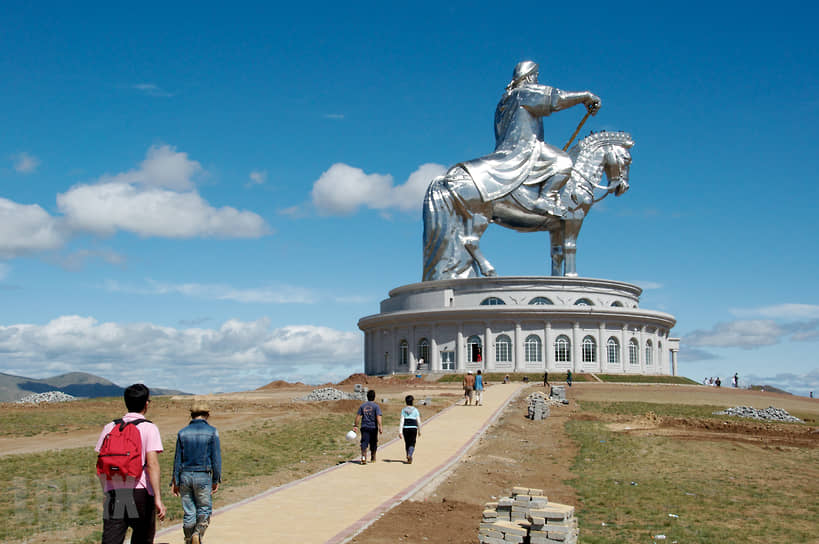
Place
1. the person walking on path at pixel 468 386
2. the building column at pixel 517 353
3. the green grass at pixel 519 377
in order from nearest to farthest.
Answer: the person walking on path at pixel 468 386 → the green grass at pixel 519 377 → the building column at pixel 517 353

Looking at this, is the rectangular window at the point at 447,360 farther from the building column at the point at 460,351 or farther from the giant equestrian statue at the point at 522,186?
the giant equestrian statue at the point at 522,186

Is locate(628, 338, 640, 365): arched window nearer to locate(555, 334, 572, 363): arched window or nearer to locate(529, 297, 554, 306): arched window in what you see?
locate(555, 334, 572, 363): arched window

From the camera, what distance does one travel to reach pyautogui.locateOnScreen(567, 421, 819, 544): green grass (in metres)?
12.7

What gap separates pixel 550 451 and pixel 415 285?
41.4m

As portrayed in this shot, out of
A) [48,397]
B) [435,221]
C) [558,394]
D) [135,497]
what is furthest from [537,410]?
[435,221]

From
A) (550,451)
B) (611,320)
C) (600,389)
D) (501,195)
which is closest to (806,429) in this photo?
(550,451)

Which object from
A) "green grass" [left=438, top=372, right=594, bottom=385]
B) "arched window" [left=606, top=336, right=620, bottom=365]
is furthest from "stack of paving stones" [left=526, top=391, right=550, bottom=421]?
"arched window" [left=606, top=336, right=620, bottom=365]

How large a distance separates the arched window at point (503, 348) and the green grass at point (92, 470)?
1296 inches

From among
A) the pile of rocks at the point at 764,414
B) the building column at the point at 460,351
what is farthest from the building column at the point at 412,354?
the pile of rocks at the point at 764,414

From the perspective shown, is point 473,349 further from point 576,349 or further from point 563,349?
point 576,349

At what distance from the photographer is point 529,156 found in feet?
205

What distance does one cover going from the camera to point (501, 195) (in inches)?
2431

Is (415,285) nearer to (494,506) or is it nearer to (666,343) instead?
(666,343)

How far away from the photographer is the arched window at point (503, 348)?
58.8 m
